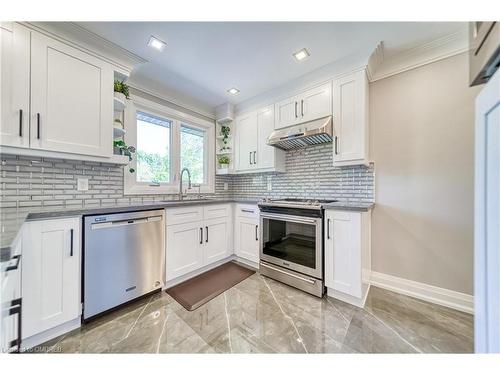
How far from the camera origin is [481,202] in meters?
0.72

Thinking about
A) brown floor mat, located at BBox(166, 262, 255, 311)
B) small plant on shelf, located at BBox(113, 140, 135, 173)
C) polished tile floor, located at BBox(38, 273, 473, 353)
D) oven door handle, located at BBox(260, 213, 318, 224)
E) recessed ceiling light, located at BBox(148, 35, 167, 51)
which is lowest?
brown floor mat, located at BBox(166, 262, 255, 311)

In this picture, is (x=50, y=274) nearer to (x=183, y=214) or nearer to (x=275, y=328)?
(x=183, y=214)

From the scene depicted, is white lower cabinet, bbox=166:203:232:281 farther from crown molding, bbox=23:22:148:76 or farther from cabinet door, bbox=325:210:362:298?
crown molding, bbox=23:22:148:76

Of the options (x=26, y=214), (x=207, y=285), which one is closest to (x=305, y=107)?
(x=207, y=285)

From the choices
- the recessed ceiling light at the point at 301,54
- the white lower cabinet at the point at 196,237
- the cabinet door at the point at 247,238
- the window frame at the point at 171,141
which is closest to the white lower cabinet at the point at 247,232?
the cabinet door at the point at 247,238

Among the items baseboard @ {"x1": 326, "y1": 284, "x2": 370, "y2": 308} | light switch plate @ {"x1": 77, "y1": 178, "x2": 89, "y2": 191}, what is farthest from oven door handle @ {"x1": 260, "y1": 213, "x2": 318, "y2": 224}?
light switch plate @ {"x1": 77, "y1": 178, "x2": 89, "y2": 191}

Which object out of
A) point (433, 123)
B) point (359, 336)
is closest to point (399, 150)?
point (433, 123)

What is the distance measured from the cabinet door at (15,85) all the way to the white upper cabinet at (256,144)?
2.26 metres

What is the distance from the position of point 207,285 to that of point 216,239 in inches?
23.7

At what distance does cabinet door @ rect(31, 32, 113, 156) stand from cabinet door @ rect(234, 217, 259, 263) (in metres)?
1.79

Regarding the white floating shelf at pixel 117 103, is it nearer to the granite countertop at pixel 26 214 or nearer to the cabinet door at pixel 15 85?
the cabinet door at pixel 15 85

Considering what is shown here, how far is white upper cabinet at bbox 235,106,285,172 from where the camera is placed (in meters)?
2.70

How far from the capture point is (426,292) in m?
1.86

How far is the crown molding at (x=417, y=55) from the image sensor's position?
171 cm
